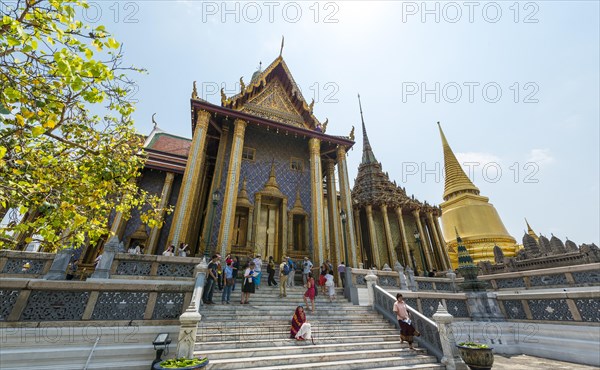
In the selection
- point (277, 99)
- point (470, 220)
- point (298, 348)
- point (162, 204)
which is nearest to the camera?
point (298, 348)

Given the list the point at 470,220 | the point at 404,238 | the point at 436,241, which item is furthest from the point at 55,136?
the point at 470,220

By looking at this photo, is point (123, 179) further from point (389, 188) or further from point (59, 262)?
point (389, 188)

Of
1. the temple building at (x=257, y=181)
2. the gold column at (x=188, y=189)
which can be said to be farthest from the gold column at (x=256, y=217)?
the gold column at (x=188, y=189)

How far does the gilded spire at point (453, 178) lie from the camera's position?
27.2 m

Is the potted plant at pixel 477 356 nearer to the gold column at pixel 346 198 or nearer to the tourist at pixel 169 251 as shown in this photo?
the gold column at pixel 346 198

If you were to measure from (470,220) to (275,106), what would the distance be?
21.5 metres

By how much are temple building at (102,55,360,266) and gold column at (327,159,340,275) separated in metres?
0.05

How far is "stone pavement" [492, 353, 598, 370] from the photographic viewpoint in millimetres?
5332

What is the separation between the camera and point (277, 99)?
15.4 meters

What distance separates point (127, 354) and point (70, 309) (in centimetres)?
139

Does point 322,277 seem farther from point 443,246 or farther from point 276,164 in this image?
point 443,246

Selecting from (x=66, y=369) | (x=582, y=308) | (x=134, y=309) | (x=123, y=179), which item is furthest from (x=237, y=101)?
(x=582, y=308)

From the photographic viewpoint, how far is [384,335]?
6.02 meters

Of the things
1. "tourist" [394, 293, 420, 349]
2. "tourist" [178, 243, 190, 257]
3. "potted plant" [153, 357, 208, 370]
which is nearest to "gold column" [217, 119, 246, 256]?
"tourist" [178, 243, 190, 257]
